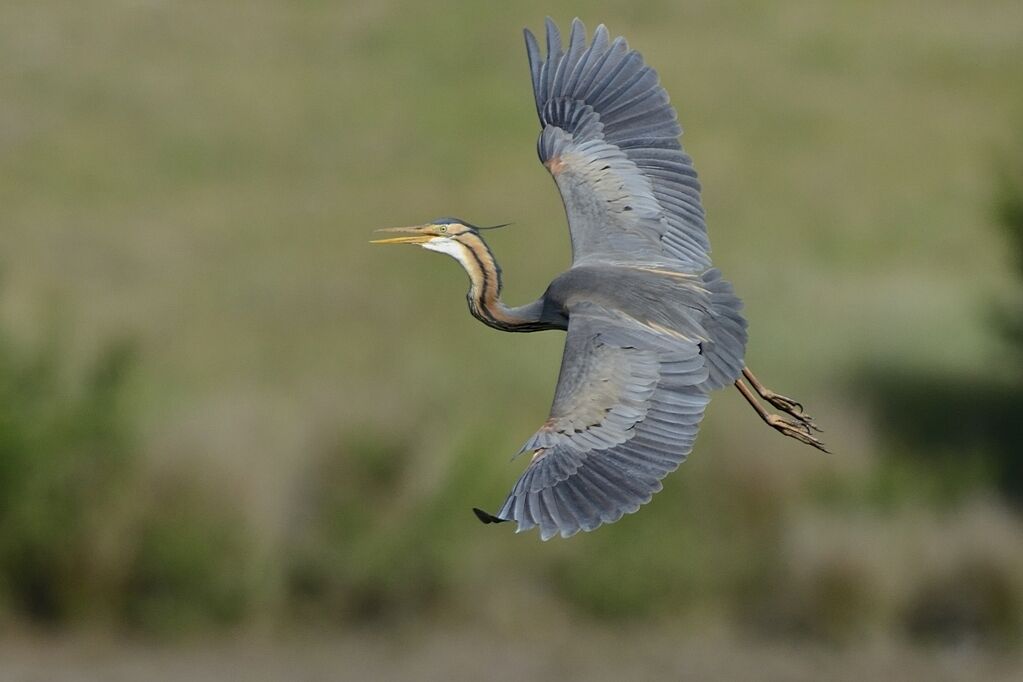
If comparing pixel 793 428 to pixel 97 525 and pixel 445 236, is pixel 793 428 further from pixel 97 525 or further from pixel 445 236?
pixel 97 525

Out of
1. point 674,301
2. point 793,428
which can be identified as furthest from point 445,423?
point 674,301

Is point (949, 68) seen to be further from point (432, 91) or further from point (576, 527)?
point (576, 527)

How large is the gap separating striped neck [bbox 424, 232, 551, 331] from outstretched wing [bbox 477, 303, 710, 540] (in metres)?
0.78

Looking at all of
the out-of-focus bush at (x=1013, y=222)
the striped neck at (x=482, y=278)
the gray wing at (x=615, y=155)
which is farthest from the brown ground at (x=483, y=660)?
the gray wing at (x=615, y=155)

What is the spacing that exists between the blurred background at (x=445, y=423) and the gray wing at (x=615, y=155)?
6.00m

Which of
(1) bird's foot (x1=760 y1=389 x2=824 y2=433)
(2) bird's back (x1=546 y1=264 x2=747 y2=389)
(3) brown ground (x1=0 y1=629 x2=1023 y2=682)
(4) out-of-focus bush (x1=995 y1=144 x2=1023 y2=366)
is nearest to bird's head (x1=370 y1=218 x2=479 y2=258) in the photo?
(2) bird's back (x1=546 y1=264 x2=747 y2=389)

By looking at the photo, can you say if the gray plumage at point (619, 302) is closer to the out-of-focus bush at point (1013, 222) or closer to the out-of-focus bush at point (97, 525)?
the out-of-focus bush at point (97, 525)

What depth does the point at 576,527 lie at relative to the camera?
6.90 metres

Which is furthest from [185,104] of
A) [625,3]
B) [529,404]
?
[529,404]

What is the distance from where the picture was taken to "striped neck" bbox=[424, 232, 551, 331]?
8.65 meters

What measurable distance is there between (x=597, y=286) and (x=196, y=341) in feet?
37.2

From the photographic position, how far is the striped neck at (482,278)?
8648mm

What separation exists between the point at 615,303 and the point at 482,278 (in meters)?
0.85

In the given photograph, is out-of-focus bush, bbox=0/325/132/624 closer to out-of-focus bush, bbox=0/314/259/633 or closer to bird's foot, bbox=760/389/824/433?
out-of-focus bush, bbox=0/314/259/633
